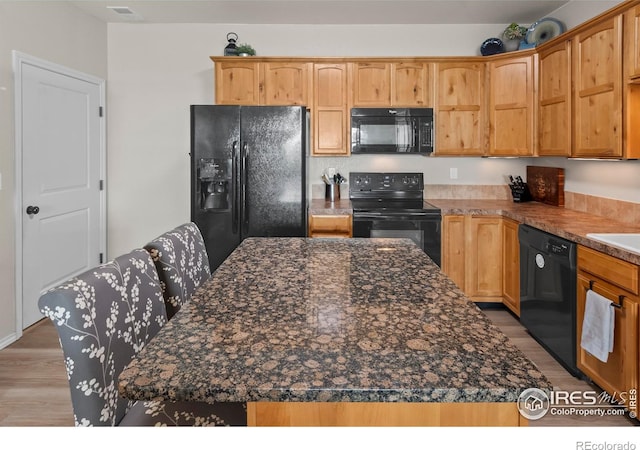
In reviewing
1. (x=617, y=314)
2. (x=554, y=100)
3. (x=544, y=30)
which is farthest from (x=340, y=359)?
(x=544, y=30)

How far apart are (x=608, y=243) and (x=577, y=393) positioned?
83 cm

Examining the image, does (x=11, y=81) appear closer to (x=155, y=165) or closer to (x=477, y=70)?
(x=155, y=165)

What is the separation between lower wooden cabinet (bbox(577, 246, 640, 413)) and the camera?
230 centimetres

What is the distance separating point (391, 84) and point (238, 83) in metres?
1.28

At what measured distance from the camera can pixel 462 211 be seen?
4105 mm

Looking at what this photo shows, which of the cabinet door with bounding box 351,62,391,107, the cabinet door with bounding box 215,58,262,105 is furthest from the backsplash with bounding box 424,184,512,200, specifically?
the cabinet door with bounding box 215,58,262,105

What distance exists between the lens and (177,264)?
195cm

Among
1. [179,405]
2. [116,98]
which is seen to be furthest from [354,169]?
[179,405]

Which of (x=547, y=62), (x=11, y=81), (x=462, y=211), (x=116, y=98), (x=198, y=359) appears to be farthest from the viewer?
(x=116, y=98)

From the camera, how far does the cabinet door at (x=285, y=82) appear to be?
14.3 feet

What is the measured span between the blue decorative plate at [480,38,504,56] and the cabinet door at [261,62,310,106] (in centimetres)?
152

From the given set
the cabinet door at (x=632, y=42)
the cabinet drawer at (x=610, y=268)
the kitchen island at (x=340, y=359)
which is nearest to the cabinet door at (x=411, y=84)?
the cabinet door at (x=632, y=42)

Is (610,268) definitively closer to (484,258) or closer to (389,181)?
(484,258)

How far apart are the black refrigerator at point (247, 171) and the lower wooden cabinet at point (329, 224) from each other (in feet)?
0.52
